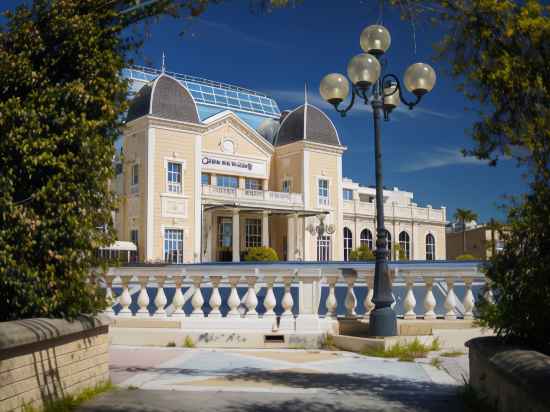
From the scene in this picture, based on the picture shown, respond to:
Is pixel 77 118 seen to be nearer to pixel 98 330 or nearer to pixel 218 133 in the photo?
pixel 98 330

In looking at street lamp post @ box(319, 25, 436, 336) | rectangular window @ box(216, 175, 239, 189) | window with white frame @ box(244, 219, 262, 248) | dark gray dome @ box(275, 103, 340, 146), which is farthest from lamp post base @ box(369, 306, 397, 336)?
dark gray dome @ box(275, 103, 340, 146)

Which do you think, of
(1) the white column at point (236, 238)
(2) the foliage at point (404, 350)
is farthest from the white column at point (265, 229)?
(2) the foliage at point (404, 350)

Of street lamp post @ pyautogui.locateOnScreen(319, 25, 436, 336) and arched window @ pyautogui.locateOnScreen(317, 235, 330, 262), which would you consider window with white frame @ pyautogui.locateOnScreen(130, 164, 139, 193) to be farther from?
street lamp post @ pyautogui.locateOnScreen(319, 25, 436, 336)

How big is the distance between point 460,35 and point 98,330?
12.8 ft

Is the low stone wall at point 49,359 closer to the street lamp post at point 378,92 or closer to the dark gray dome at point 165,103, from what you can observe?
the street lamp post at point 378,92

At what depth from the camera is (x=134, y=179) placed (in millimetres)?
36031

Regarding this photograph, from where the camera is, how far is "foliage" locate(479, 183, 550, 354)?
4.54 meters

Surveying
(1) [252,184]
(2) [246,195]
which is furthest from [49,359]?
(1) [252,184]

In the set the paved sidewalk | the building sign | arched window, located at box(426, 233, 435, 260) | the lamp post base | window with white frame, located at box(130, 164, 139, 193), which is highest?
the building sign

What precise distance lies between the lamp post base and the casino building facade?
22912 millimetres

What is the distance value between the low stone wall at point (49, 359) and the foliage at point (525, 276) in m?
3.22

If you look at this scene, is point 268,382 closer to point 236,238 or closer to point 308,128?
point 236,238

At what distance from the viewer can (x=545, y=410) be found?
10.2 feet

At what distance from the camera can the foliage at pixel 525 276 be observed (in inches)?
179
